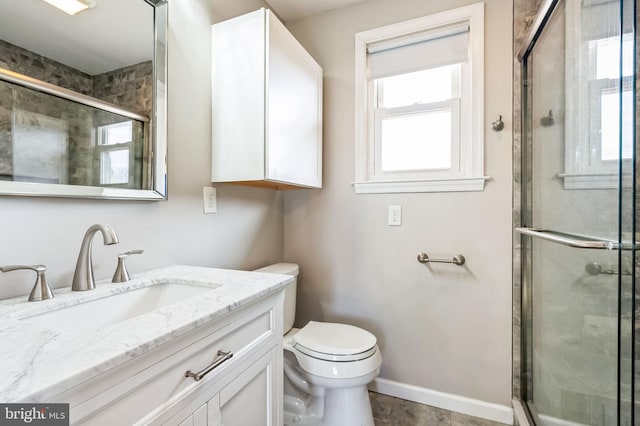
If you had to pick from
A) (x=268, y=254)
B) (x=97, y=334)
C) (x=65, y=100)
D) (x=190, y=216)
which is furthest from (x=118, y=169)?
(x=268, y=254)

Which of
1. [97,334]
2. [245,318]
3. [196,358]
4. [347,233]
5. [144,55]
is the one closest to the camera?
[97,334]

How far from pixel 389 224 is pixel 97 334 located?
153cm

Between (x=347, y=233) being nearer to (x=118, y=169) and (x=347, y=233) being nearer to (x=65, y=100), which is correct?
(x=118, y=169)

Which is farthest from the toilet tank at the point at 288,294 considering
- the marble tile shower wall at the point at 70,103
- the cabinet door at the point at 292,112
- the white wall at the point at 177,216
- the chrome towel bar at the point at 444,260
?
the marble tile shower wall at the point at 70,103

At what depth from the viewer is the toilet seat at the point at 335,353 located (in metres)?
1.35

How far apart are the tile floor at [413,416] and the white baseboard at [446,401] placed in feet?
0.08

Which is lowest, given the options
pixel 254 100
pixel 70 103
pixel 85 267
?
pixel 85 267

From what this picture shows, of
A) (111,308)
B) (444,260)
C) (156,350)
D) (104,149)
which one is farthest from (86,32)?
(444,260)

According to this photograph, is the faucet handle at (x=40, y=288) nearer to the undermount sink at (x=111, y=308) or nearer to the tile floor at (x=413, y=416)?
the undermount sink at (x=111, y=308)

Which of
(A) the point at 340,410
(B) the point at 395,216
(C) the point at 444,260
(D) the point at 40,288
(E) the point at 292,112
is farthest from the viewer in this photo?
(B) the point at 395,216

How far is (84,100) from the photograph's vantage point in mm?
966

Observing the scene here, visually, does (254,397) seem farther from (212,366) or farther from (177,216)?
(177,216)

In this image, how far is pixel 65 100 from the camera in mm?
917

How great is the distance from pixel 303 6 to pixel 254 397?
2.17 m
